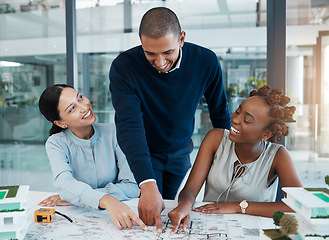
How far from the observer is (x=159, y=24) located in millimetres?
1335

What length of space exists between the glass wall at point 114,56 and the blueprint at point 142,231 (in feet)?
4.64

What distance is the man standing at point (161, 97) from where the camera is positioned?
53.3 inches

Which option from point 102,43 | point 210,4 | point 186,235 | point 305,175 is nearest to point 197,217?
point 186,235

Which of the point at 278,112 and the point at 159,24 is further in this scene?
the point at 278,112

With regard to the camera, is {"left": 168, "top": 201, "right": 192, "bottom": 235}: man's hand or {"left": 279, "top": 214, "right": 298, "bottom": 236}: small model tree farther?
{"left": 168, "top": 201, "right": 192, "bottom": 235}: man's hand

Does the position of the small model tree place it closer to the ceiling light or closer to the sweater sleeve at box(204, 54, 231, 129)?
the sweater sleeve at box(204, 54, 231, 129)

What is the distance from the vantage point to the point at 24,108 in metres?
3.58

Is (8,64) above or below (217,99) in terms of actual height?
above

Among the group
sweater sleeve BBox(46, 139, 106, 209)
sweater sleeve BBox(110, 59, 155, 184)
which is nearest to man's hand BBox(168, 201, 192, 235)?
sweater sleeve BBox(110, 59, 155, 184)

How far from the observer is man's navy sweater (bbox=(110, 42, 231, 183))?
1604mm

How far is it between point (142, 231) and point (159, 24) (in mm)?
788

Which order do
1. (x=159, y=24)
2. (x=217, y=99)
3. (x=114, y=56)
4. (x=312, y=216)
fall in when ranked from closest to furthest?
(x=312, y=216)
(x=159, y=24)
(x=217, y=99)
(x=114, y=56)

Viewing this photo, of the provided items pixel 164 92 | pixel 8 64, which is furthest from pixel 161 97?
pixel 8 64

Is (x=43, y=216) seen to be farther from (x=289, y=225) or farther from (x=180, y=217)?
(x=289, y=225)
